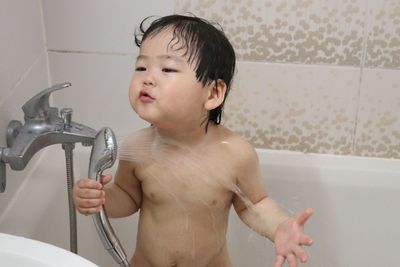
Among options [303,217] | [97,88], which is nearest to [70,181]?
[97,88]

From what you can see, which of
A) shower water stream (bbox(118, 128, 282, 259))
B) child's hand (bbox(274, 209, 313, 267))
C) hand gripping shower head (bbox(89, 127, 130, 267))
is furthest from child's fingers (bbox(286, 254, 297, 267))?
hand gripping shower head (bbox(89, 127, 130, 267))

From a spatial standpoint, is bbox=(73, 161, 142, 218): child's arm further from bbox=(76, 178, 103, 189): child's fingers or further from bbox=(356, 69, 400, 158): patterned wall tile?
bbox=(356, 69, 400, 158): patterned wall tile

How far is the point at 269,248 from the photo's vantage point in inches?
50.2

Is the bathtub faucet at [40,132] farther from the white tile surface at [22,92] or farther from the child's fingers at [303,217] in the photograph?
the child's fingers at [303,217]

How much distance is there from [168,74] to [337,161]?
1.80ft

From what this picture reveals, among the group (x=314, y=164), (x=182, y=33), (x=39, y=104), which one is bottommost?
(x=314, y=164)

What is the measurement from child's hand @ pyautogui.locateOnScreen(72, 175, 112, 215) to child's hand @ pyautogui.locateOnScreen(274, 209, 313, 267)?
0.27 m

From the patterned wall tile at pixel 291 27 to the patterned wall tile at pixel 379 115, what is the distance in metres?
0.06

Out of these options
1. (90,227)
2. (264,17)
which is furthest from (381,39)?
(90,227)

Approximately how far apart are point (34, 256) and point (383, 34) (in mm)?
823

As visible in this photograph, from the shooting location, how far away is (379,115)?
4.03ft

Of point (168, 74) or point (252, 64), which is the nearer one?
point (168, 74)

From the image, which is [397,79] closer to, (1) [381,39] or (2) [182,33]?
(1) [381,39]

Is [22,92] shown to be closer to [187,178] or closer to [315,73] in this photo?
[187,178]
